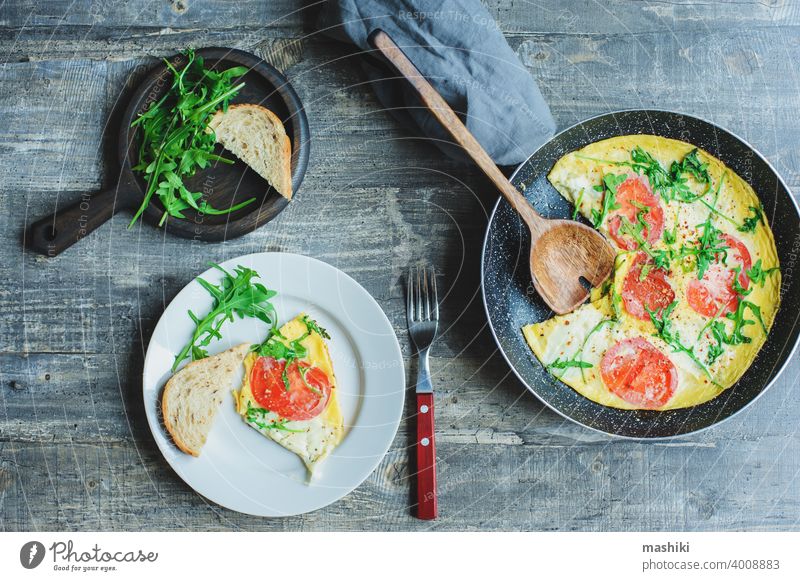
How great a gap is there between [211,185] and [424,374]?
2.16 feet

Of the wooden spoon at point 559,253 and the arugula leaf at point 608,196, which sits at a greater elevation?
the arugula leaf at point 608,196

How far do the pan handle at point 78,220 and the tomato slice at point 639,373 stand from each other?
3.77ft

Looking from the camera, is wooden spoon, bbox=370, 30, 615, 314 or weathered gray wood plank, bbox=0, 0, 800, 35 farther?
weathered gray wood plank, bbox=0, 0, 800, 35

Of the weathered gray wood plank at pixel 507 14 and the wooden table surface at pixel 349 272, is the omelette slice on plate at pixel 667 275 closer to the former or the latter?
the wooden table surface at pixel 349 272

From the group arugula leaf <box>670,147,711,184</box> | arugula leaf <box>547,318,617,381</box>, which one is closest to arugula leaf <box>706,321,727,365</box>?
arugula leaf <box>547,318,617,381</box>

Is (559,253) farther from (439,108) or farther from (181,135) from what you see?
(181,135)

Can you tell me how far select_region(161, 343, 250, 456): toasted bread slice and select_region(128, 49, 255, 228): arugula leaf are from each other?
0.34 metres

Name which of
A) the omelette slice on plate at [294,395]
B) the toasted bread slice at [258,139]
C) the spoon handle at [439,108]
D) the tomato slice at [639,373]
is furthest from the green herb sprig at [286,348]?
the tomato slice at [639,373]

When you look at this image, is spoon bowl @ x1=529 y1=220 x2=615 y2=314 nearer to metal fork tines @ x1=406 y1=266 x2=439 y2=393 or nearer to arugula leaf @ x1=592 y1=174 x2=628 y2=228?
arugula leaf @ x1=592 y1=174 x2=628 y2=228

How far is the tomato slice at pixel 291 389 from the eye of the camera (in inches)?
56.7

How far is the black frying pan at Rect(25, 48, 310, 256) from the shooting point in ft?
4.77

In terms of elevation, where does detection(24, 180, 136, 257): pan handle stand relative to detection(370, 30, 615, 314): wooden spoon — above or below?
above

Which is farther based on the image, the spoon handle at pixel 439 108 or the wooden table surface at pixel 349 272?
Result: the wooden table surface at pixel 349 272

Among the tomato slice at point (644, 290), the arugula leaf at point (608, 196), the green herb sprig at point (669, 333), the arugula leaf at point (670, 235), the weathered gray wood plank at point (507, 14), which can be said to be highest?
the weathered gray wood plank at point (507, 14)
